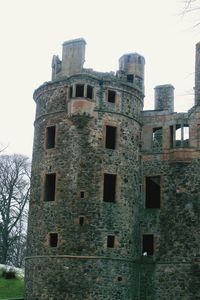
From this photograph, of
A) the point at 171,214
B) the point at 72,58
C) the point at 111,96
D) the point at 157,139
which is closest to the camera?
the point at 171,214

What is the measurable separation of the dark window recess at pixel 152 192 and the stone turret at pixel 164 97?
4.69m

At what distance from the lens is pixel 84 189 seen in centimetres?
2648

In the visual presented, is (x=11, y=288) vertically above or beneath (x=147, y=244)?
beneath

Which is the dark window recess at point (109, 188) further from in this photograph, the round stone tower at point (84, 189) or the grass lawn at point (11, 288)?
the grass lawn at point (11, 288)

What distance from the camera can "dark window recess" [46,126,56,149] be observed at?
2831cm

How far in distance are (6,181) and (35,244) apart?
19957 mm

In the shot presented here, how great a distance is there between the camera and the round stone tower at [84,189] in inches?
1006

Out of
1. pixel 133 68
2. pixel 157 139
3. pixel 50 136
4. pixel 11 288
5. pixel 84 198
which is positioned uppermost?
pixel 133 68

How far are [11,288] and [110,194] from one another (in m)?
9.60

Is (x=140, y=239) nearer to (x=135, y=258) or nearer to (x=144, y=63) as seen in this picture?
(x=135, y=258)

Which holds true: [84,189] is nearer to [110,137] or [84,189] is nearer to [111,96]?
[110,137]

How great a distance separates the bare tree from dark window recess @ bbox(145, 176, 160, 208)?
1735 centimetres

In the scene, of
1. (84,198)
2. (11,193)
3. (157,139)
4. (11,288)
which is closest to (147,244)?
(84,198)

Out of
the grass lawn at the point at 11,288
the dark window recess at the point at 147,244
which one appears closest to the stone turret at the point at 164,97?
the dark window recess at the point at 147,244
